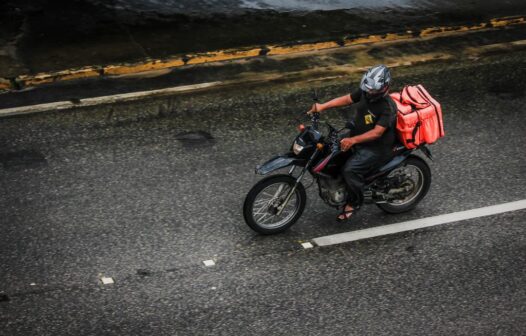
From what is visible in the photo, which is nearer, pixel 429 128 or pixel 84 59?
pixel 429 128

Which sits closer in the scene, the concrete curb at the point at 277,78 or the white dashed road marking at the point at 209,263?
the white dashed road marking at the point at 209,263

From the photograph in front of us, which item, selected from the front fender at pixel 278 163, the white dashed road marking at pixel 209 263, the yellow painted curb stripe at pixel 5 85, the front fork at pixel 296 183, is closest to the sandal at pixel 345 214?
the front fork at pixel 296 183

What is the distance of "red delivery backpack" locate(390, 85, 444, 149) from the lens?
23.1ft

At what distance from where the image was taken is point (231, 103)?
10000 millimetres

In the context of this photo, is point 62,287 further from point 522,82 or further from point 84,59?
point 522,82

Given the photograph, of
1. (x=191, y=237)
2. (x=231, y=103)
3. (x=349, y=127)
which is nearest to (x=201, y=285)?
(x=191, y=237)

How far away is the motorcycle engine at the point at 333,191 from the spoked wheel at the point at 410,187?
0.46 meters

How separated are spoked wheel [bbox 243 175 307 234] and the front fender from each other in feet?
0.41

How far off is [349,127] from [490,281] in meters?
2.02

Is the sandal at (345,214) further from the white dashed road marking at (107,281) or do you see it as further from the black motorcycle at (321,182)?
the white dashed road marking at (107,281)

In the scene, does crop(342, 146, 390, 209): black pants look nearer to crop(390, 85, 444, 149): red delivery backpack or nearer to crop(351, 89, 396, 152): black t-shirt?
crop(351, 89, 396, 152): black t-shirt

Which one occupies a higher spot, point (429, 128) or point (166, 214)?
point (429, 128)

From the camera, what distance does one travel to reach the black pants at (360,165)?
23.7ft

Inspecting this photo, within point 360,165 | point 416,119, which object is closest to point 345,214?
point 360,165
